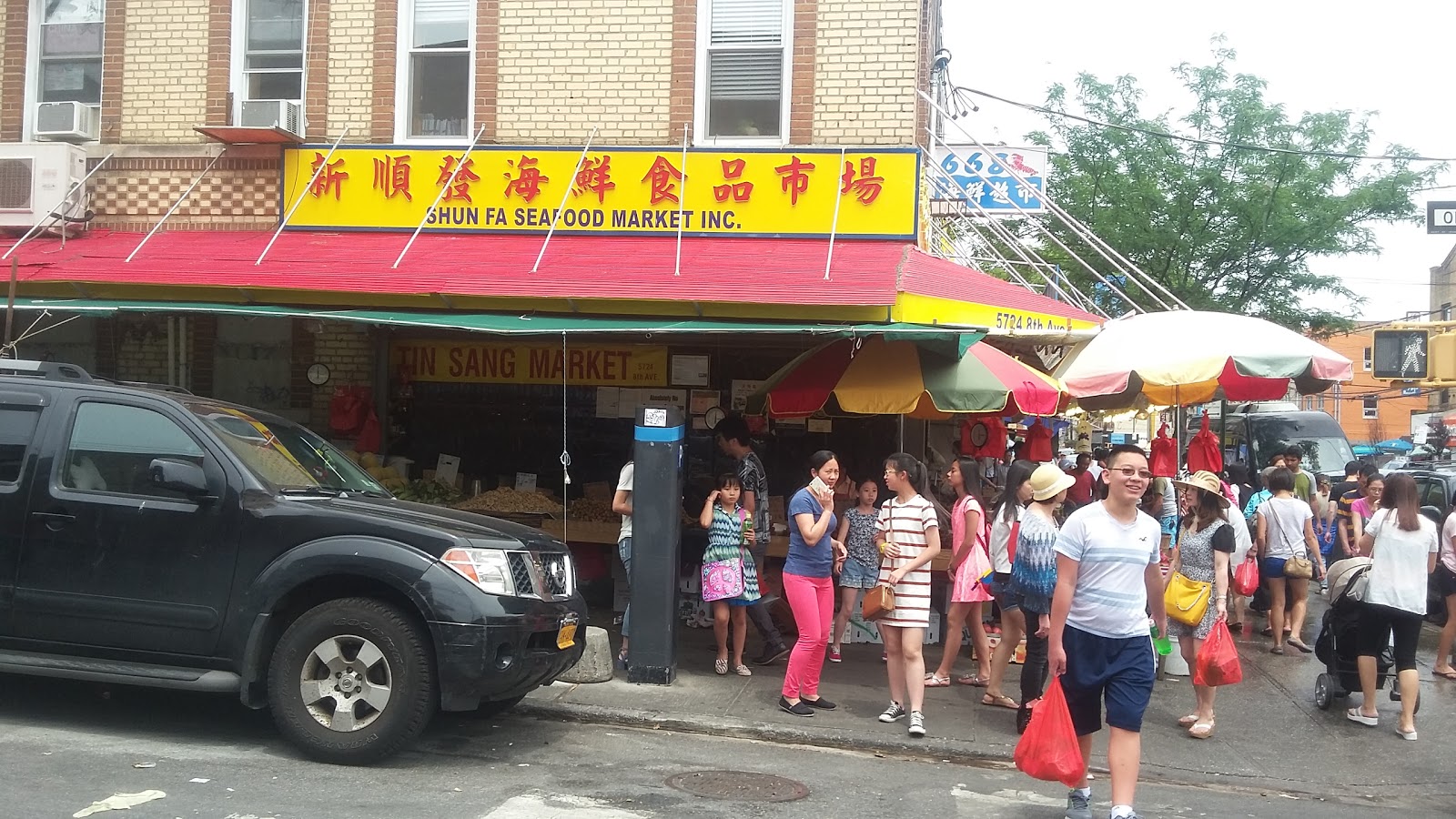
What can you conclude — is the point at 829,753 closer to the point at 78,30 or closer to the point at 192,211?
the point at 192,211

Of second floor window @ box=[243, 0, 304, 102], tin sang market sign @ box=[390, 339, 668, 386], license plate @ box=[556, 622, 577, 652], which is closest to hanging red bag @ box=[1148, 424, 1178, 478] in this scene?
tin sang market sign @ box=[390, 339, 668, 386]

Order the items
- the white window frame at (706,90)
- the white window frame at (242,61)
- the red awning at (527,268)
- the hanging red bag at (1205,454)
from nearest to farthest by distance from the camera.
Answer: the red awning at (527,268) < the hanging red bag at (1205,454) < the white window frame at (706,90) < the white window frame at (242,61)

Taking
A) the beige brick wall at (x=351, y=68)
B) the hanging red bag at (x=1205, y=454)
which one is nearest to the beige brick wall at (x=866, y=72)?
the hanging red bag at (x=1205, y=454)

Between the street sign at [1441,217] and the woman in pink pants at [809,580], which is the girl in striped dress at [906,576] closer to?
the woman in pink pants at [809,580]

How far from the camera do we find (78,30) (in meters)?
12.2

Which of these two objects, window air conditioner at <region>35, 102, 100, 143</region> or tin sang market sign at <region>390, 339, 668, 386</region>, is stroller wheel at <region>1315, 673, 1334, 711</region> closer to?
tin sang market sign at <region>390, 339, 668, 386</region>

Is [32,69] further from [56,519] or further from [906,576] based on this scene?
[906,576]

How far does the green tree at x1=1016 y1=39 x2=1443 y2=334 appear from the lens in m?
21.1

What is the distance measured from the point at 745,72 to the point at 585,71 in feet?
4.86

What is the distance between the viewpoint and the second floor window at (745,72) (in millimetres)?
11227

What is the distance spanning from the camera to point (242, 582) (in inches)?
249

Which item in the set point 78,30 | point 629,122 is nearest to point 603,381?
point 629,122

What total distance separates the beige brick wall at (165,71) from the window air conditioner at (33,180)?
68 cm

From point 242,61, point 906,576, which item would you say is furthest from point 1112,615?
point 242,61
